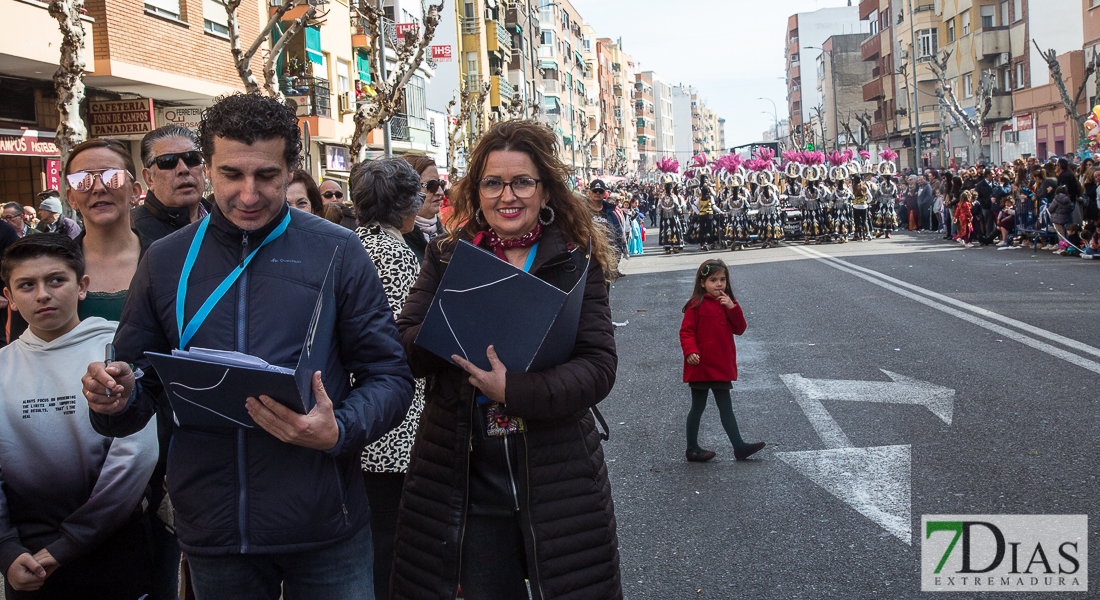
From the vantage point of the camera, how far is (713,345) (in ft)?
21.1

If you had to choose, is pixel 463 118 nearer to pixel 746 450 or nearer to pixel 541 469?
pixel 746 450

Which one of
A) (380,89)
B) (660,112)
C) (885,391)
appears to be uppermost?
(660,112)

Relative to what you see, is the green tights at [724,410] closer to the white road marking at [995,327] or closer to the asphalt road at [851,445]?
the asphalt road at [851,445]

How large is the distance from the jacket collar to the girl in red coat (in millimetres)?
4058

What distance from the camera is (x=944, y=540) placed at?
4.86 m

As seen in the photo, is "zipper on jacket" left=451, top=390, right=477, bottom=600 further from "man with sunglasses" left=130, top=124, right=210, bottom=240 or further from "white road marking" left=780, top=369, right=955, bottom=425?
"white road marking" left=780, top=369, right=955, bottom=425

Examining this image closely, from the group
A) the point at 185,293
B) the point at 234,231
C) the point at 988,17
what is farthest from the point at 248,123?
the point at 988,17

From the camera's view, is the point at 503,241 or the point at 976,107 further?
the point at 976,107

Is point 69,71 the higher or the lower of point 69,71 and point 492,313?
the higher

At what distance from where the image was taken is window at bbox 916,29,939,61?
6494 centimetres

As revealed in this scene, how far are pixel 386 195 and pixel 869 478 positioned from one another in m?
3.31

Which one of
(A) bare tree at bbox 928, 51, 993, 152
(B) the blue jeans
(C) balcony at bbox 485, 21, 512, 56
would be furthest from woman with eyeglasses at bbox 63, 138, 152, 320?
(C) balcony at bbox 485, 21, 512, 56

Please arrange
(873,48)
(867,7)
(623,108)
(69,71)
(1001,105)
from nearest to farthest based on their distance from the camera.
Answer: (69,71) < (1001,105) < (873,48) < (867,7) < (623,108)

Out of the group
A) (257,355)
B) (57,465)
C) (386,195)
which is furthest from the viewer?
(386,195)
